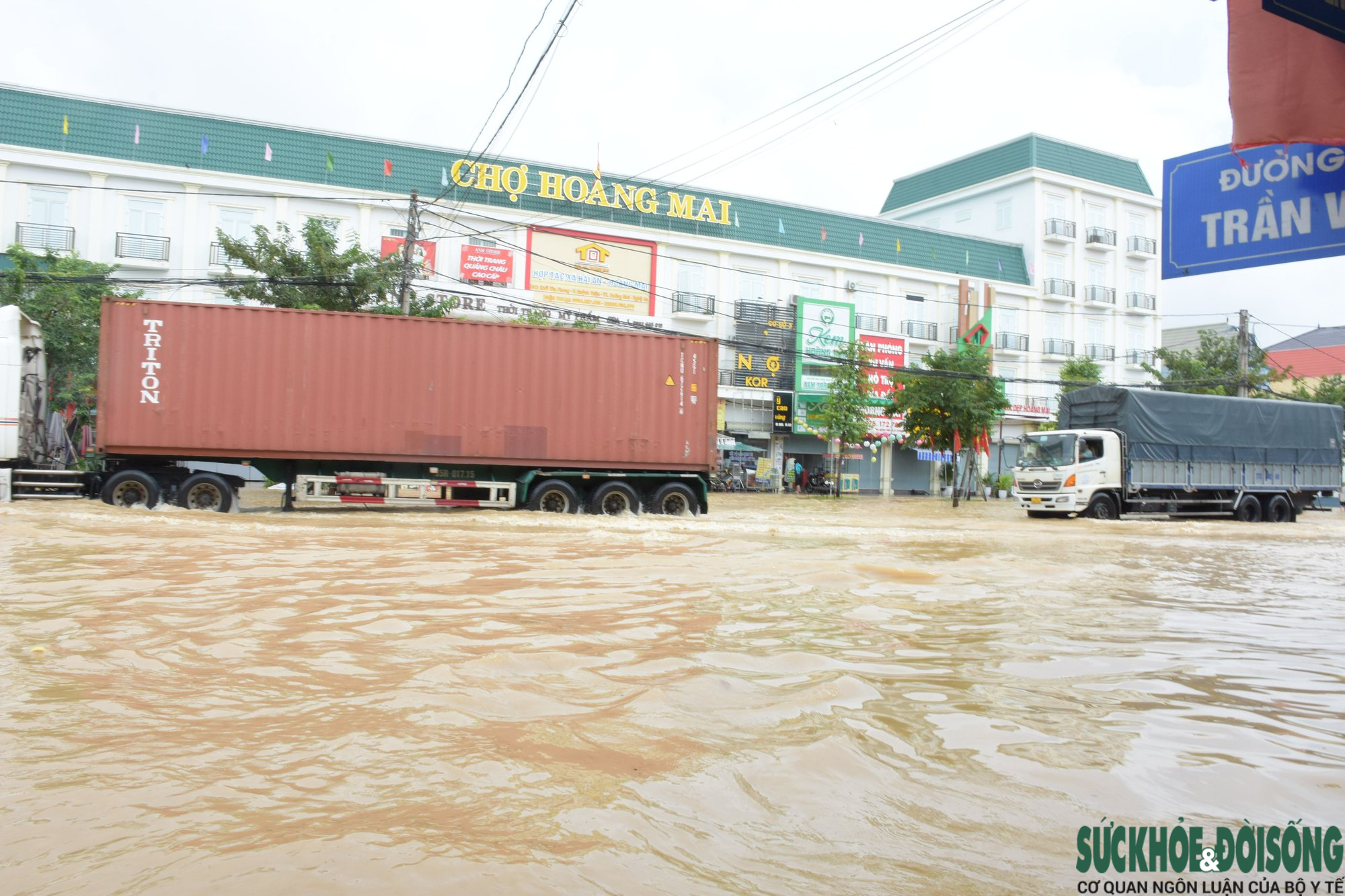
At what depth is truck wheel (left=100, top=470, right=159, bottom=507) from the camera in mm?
14070

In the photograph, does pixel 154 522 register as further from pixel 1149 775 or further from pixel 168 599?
pixel 1149 775

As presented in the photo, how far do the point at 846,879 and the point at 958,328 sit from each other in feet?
124

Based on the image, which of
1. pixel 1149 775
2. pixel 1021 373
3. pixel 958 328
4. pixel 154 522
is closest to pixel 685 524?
pixel 154 522

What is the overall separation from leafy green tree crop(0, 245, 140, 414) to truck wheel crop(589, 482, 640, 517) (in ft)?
38.2

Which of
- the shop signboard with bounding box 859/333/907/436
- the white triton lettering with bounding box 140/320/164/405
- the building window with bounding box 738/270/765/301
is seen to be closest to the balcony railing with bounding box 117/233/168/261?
the white triton lettering with bounding box 140/320/164/405

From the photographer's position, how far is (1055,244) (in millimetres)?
40625

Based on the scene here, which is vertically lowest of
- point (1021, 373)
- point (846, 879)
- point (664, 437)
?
point (846, 879)

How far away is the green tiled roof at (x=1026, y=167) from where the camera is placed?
39.7 m

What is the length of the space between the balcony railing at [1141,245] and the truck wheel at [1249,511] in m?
24.0

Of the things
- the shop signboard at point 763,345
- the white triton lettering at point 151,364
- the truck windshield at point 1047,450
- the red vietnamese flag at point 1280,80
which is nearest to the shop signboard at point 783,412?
the shop signboard at point 763,345

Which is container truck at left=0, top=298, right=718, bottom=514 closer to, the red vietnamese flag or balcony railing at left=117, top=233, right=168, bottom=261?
the red vietnamese flag

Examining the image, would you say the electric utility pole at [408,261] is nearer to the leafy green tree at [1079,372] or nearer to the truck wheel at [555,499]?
the truck wheel at [555,499]

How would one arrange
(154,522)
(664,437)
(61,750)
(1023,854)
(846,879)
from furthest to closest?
(664,437), (154,522), (61,750), (1023,854), (846,879)

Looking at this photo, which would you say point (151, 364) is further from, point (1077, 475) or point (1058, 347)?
point (1058, 347)
